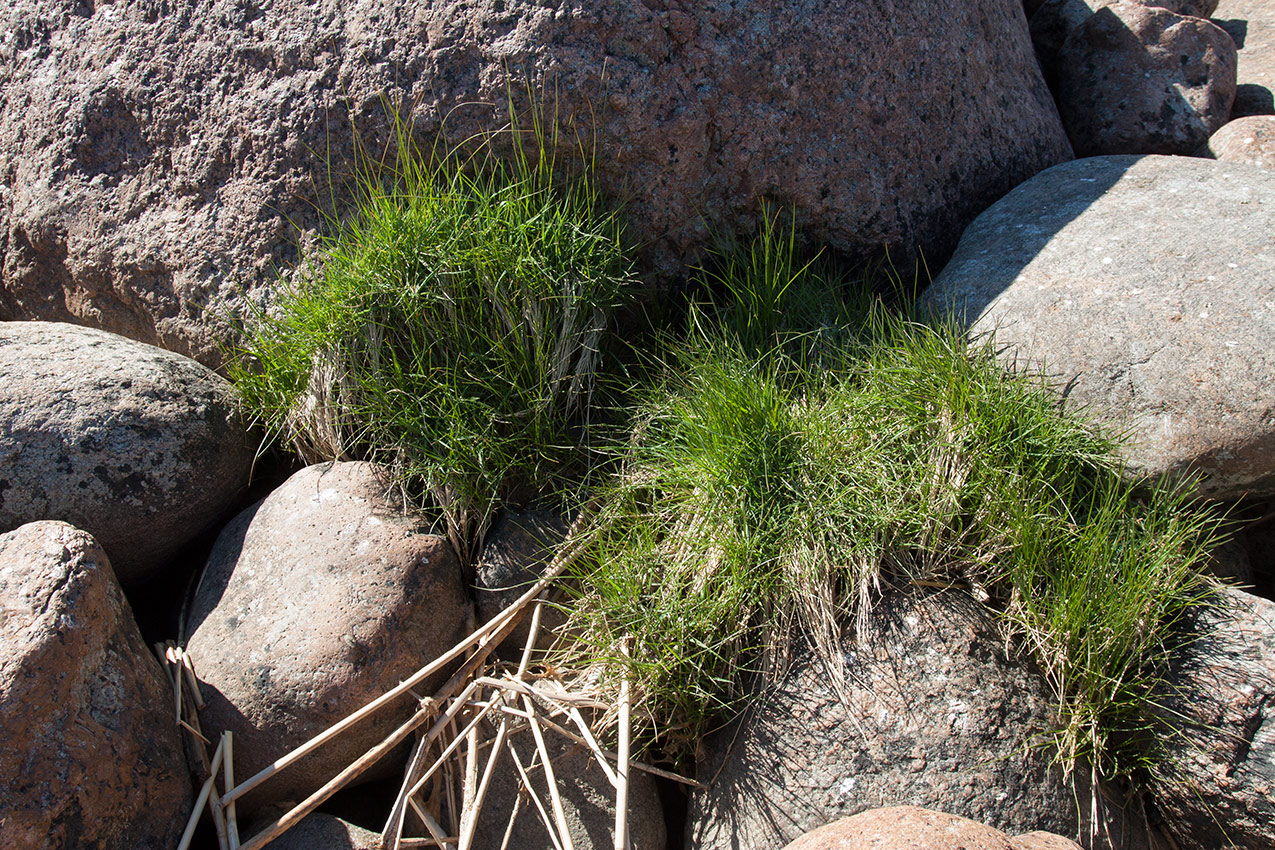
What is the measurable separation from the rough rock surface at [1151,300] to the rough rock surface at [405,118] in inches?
16.9

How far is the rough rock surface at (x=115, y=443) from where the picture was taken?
8.96ft

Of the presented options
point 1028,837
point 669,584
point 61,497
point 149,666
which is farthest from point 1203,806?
point 61,497

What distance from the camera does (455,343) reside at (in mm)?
2994

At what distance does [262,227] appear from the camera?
129 inches

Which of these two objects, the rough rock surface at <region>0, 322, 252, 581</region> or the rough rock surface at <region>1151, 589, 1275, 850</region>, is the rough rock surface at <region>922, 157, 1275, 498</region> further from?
the rough rock surface at <region>0, 322, 252, 581</region>

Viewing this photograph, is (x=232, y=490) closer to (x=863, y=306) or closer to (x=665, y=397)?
(x=665, y=397)

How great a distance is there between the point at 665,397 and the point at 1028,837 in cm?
159

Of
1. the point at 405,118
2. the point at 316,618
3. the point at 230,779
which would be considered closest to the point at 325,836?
the point at 230,779

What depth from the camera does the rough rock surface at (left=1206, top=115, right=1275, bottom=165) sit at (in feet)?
13.1

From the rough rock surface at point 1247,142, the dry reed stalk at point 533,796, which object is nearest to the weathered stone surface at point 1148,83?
the rough rock surface at point 1247,142

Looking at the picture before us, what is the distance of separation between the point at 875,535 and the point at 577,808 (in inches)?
45.0

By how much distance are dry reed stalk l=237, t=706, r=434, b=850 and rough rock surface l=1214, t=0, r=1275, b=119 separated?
505 cm

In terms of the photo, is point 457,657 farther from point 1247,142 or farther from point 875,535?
point 1247,142

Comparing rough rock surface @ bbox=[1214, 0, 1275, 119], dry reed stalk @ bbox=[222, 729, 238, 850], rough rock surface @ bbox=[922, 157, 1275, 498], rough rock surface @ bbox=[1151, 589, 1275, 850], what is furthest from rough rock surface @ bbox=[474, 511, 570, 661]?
rough rock surface @ bbox=[1214, 0, 1275, 119]
